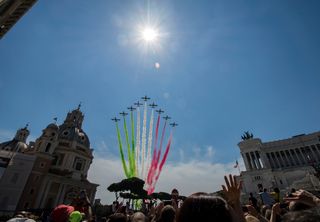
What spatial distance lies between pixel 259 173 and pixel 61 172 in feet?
177

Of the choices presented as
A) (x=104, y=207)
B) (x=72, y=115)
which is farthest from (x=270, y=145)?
(x=72, y=115)

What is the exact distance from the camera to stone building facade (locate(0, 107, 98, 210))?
132 ft

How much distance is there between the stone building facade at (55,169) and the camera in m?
40.4

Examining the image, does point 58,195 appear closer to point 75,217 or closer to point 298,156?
point 75,217

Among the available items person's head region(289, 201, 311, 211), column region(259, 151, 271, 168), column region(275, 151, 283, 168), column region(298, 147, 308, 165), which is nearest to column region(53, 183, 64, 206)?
person's head region(289, 201, 311, 211)

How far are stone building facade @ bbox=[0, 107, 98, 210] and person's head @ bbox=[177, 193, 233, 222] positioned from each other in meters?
Answer: 46.3

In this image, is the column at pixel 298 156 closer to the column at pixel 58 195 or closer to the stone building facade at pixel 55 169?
the stone building facade at pixel 55 169

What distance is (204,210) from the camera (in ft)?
5.80

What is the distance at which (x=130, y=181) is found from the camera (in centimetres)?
4041

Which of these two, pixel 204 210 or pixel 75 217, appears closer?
pixel 204 210

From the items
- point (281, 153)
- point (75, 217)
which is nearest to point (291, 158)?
point (281, 153)

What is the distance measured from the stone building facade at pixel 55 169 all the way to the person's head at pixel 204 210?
46289 millimetres

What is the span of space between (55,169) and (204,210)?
56013 millimetres

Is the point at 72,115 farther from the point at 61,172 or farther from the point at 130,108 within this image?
the point at 130,108
